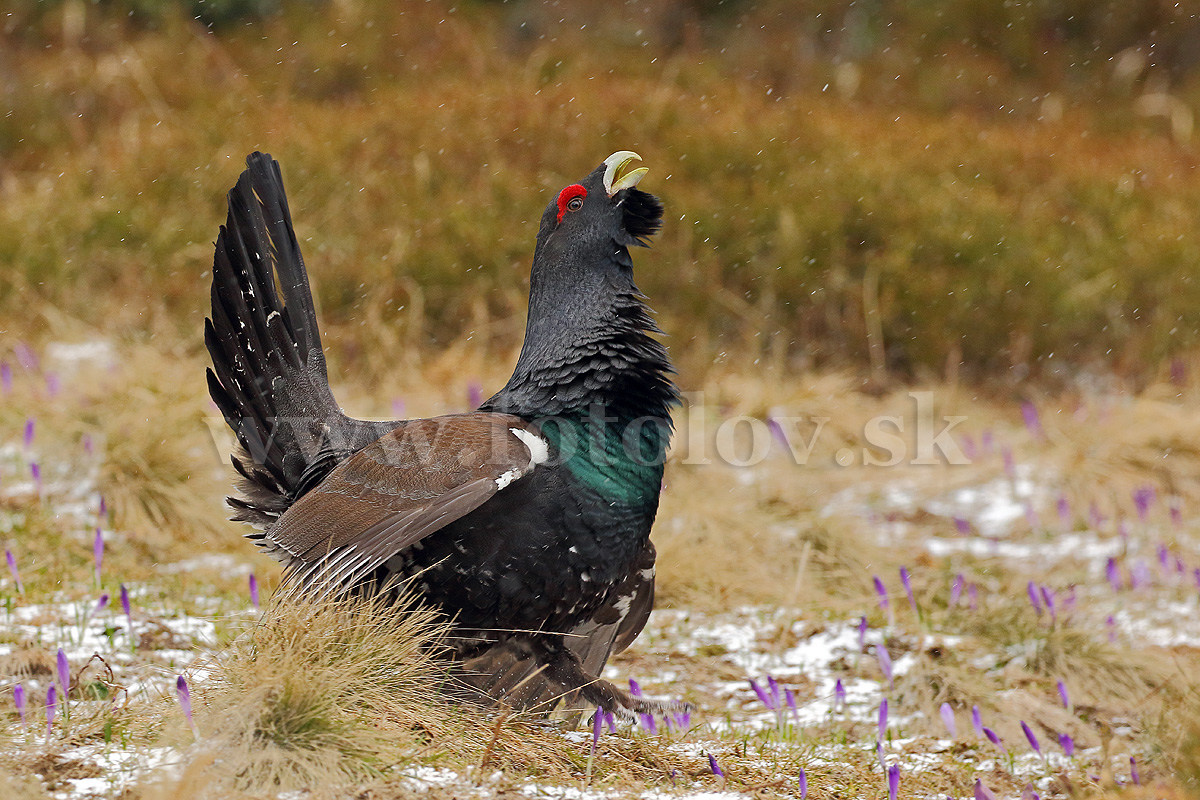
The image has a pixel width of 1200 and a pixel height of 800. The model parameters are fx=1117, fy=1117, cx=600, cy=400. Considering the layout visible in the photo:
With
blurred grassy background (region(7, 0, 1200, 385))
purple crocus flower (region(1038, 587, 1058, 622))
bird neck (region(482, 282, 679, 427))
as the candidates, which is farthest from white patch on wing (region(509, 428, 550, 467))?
blurred grassy background (region(7, 0, 1200, 385))

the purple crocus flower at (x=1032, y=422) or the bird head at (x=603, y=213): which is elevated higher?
the bird head at (x=603, y=213)

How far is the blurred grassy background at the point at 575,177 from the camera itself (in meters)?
7.77

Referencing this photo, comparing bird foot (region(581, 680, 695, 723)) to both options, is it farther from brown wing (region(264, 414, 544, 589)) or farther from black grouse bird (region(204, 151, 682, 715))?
brown wing (region(264, 414, 544, 589))

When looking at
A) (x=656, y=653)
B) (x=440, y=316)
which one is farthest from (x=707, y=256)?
(x=656, y=653)

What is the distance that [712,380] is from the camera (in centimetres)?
730

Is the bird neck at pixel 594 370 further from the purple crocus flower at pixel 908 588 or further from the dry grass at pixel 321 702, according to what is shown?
the purple crocus flower at pixel 908 588

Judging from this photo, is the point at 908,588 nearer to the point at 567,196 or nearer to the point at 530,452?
the point at 530,452

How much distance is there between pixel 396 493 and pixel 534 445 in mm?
375

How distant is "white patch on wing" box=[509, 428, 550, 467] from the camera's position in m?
2.89

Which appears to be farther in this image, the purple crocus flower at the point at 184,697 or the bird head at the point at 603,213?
the bird head at the point at 603,213

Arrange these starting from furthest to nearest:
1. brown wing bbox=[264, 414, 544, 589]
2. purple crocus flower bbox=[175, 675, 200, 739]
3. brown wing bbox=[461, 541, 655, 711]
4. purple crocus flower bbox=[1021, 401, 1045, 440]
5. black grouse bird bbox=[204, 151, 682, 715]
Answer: purple crocus flower bbox=[1021, 401, 1045, 440] → brown wing bbox=[461, 541, 655, 711] → black grouse bird bbox=[204, 151, 682, 715] → brown wing bbox=[264, 414, 544, 589] → purple crocus flower bbox=[175, 675, 200, 739]

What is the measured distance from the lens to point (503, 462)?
2816 millimetres

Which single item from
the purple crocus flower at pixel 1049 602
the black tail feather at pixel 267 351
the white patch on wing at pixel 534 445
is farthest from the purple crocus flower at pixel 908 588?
the black tail feather at pixel 267 351

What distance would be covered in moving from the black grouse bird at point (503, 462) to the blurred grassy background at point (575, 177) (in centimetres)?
377
